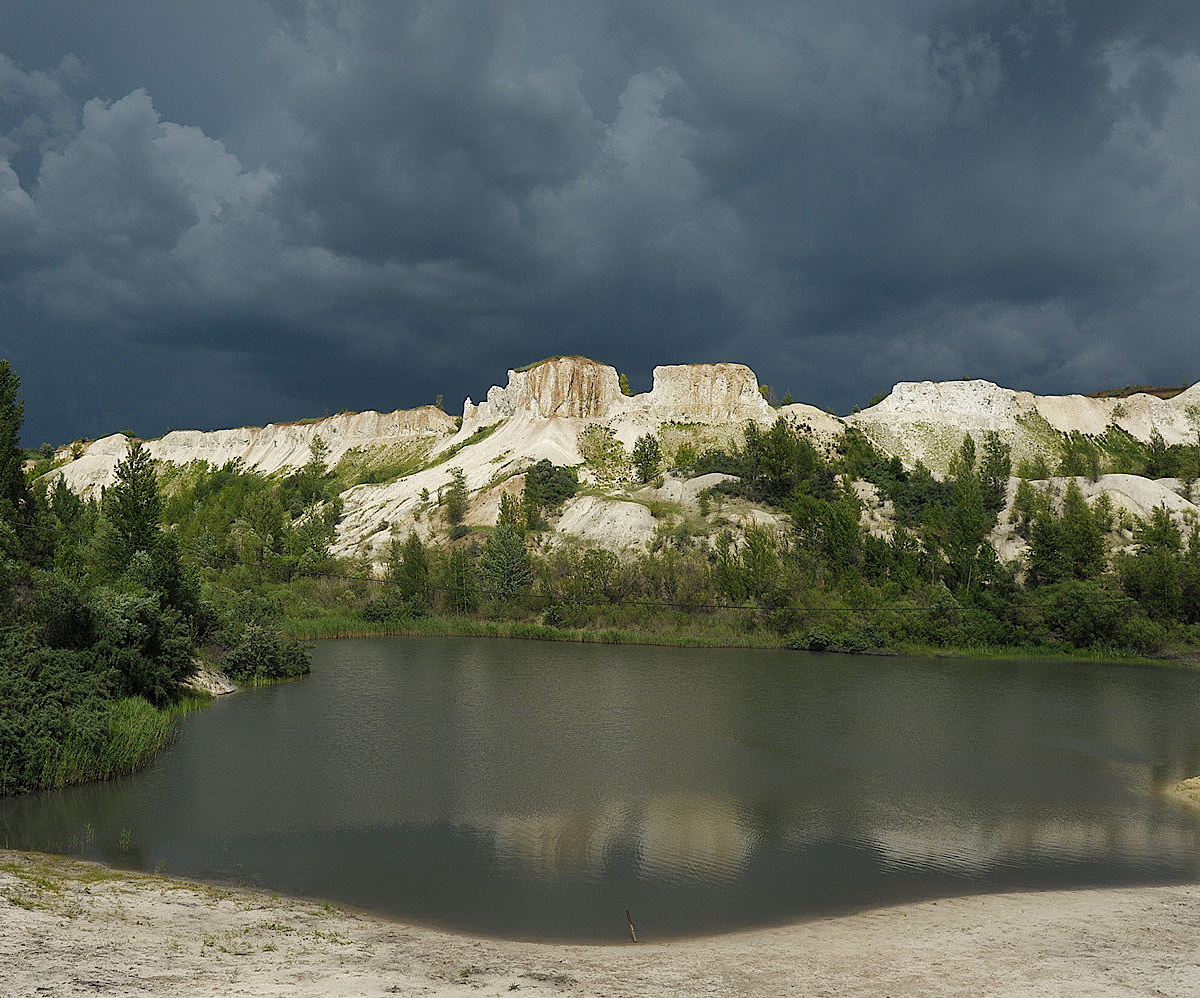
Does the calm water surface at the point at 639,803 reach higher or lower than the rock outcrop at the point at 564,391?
lower

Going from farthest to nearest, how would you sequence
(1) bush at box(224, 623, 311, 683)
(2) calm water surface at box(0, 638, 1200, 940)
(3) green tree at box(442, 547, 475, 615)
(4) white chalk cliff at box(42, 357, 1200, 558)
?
(4) white chalk cliff at box(42, 357, 1200, 558)
(3) green tree at box(442, 547, 475, 615)
(1) bush at box(224, 623, 311, 683)
(2) calm water surface at box(0, 638, 1200, 940)

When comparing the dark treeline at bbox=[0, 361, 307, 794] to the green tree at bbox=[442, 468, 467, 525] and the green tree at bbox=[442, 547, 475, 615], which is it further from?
the green tree at bbox=[442, 468, 467, 525]

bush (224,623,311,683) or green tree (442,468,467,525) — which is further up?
green tree (442,468,467,525)

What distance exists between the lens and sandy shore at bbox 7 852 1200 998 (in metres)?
7.43

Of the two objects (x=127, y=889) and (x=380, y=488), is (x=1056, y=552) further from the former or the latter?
(x=380, y=488)

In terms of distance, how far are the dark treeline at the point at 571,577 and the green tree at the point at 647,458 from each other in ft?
0.69

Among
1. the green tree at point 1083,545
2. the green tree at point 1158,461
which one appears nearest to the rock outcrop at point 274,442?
the green tree at point 1083,545

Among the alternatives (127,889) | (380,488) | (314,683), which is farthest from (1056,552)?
(380,488)

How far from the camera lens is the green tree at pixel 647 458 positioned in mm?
75688

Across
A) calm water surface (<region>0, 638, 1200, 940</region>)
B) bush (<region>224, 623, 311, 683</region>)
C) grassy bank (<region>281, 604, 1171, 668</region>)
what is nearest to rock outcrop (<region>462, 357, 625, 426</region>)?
grassy bank (<region>281, 604, 1171, 668</region>)

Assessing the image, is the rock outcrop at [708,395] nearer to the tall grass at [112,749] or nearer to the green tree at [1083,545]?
the green tree at [1083,545]

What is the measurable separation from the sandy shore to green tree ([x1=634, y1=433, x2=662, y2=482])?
65054 millimetres

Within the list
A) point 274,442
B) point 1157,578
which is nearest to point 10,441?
point 1157,578

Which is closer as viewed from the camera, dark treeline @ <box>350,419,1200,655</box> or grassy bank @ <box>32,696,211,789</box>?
grassy bank @ <box>32,696,211,789</box>
